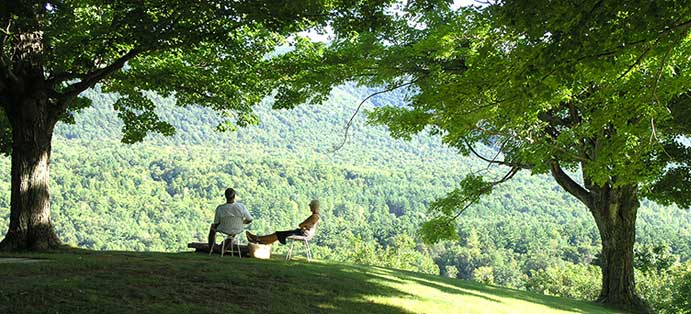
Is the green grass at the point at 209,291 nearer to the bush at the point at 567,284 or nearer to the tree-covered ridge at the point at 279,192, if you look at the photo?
the tree-covered ridge at the point at 279,192

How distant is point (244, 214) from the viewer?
32.7 feet

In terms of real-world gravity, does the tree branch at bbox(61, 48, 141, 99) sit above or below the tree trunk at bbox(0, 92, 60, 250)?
above

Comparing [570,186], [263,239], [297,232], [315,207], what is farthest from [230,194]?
[570,186]

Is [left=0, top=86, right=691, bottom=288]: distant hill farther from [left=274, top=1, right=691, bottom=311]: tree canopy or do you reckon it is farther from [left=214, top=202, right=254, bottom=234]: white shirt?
[left=214, top=202, right=254, bottom=234]: white shirt

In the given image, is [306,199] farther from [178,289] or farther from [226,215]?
[178,289]

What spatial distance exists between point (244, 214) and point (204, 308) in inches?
189

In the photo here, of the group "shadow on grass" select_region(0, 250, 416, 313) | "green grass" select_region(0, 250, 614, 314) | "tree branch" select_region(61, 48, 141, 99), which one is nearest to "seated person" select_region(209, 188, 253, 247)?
"green grass" select_region(0, 250, 614, 314)

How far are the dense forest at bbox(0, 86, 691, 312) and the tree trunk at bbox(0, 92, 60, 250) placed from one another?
22559 millimetres

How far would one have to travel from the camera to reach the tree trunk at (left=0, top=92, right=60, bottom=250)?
9586 mm

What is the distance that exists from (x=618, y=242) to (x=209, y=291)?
10.8 m

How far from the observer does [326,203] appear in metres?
122

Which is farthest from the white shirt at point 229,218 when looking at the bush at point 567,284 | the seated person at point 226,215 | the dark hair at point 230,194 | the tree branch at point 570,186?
the bush at point 567,284

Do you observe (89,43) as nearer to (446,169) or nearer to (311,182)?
(311,182)

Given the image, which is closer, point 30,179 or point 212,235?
point 30,179
